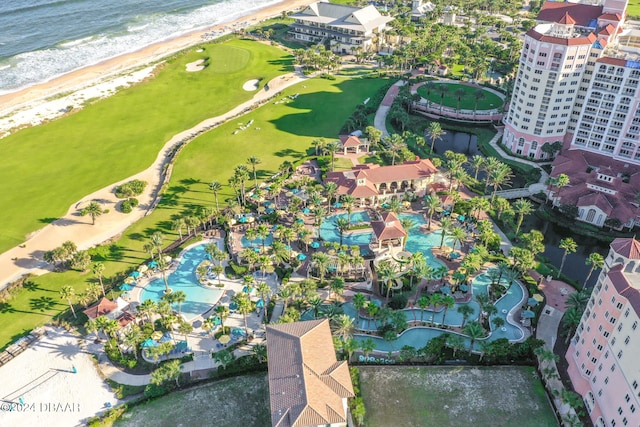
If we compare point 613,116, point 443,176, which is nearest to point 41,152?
point 443,176

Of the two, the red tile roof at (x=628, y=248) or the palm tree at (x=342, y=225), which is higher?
the red tile roof at (x=628, y=248)

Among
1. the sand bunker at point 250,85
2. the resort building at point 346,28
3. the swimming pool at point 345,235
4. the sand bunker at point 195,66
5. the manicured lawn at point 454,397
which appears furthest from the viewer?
the resort building at point 346,28

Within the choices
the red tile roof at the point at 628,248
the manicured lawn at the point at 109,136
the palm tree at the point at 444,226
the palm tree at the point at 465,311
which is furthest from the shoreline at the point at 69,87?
the red tile roof at the point at 628,248

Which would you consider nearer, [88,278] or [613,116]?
[88,278]

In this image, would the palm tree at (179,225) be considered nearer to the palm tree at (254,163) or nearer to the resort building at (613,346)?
the palm tree at (254,163)

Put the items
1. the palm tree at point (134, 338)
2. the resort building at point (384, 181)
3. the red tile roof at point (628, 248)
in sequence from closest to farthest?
the red tile roof at point (628, 248) → the palm tree at point (134, 338) → the resort building at point (384, 181)

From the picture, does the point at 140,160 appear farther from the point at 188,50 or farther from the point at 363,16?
the point at 363,16
